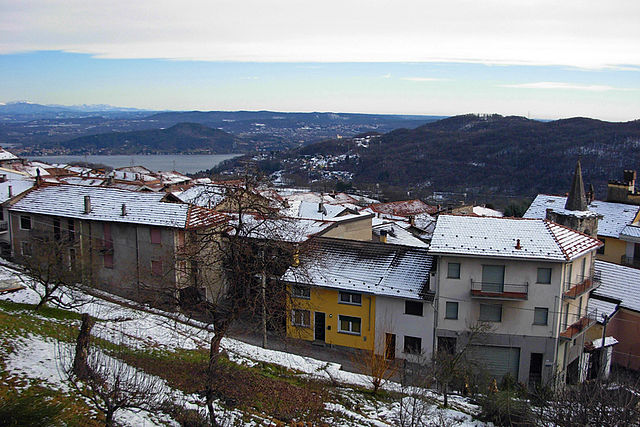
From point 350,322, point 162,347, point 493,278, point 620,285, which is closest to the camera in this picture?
point 162,347

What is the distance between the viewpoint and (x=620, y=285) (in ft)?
102

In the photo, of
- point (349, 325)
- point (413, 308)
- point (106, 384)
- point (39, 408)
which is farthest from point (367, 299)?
point (39, 408)

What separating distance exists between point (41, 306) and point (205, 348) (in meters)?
7.63

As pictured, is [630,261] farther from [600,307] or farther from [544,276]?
[544,276]

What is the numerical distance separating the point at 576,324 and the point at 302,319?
546 inches

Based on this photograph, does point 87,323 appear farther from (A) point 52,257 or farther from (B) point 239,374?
(A) point 52,257

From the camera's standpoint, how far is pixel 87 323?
48.0 ft

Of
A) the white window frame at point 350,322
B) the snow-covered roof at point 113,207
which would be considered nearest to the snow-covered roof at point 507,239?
the white window frame at point 350,322

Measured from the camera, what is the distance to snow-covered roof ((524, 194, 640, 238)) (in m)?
41.8

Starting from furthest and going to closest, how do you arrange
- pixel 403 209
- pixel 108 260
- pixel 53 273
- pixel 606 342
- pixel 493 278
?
pixel 403 209, pixel 108 260, pixel 606 342, pixel 493 278, pixel 53 273

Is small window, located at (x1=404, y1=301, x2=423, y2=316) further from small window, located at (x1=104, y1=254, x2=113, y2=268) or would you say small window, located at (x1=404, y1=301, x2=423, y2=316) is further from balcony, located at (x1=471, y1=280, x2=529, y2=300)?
small window, located at (x1=104, y1=254, x2=113, y2=268)

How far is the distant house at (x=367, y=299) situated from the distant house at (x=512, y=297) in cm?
118

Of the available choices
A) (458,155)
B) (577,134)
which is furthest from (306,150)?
(577,134)

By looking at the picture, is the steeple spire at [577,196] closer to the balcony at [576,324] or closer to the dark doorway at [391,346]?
the balcony at [576,324]
